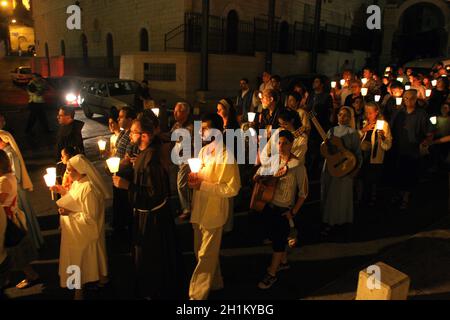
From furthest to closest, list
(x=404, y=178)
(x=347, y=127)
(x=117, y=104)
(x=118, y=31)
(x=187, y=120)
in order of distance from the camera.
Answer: (x=118, y=31), (x=117, y=104), (x=404, y=178), (x=187, y=120), (x=347, y=127)

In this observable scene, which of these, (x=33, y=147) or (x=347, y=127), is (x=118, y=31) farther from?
(x=347, y=127)

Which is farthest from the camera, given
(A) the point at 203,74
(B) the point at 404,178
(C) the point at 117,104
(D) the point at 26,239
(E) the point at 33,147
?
(A) the point at 203,74

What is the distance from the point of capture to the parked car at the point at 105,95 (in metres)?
14.5

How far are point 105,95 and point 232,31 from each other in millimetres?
11856

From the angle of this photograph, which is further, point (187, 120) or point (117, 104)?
point (117, 104)

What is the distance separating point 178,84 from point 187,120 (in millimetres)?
12495

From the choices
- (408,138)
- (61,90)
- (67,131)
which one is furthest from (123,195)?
(61,90)

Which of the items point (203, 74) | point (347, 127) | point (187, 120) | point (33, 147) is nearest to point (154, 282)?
point (187, 120)

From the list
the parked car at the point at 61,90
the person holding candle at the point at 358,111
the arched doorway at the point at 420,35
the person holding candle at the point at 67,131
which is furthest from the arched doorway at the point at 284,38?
the person holding candle at the point at 67,131

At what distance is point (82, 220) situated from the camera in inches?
158

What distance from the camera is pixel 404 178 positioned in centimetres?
703

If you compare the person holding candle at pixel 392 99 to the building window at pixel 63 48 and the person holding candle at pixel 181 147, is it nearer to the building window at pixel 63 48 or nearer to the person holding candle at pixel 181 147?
the person holding candle at pixel 181 147

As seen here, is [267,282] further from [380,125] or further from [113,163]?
[380,125]

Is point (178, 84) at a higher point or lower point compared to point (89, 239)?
higher
